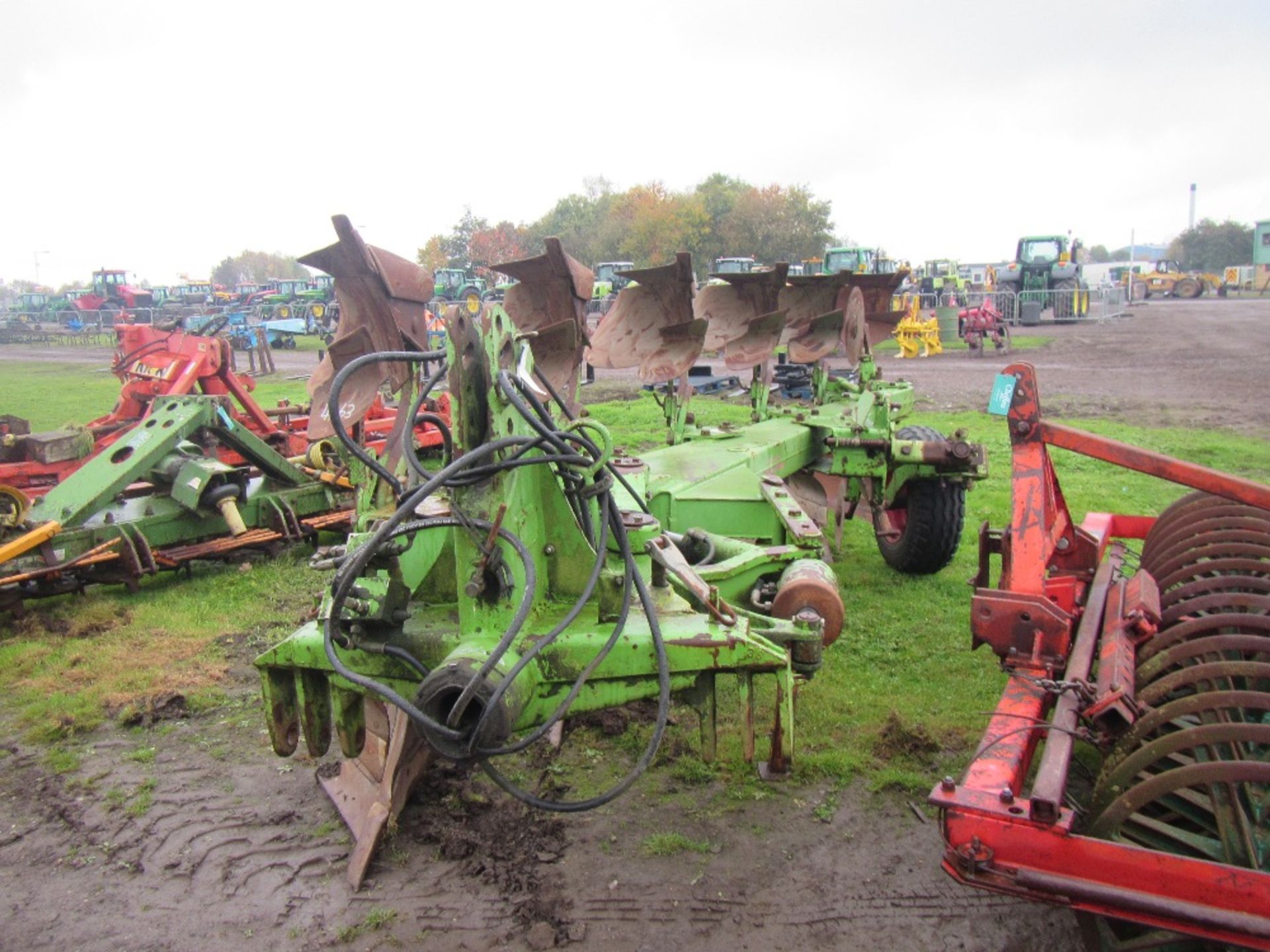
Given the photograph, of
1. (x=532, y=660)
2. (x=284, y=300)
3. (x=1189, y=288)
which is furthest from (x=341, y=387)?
(x=1189, y=288)

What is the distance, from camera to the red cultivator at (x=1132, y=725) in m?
2.27

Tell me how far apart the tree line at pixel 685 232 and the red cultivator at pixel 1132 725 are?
34.5 meters

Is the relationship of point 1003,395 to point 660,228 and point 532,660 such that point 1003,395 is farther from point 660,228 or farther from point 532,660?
point 660,228

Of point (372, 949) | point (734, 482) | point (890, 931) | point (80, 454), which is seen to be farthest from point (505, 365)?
point (80, 454)

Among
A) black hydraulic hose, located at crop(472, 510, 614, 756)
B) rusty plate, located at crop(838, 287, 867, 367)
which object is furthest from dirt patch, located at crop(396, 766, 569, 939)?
rusty plate, located at crop(838, 287, 867, 367)

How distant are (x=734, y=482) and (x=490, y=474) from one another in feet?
8.46

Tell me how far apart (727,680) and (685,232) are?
1420 inches

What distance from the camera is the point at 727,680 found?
15.5 ft

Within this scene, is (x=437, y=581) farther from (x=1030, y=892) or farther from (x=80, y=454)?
(x=80, y=454)

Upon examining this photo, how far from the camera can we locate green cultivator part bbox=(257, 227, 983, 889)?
2.57m

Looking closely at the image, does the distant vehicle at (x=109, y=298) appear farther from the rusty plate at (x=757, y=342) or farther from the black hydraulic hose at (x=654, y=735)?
the black hydraulic hose at (x=654, y=735)

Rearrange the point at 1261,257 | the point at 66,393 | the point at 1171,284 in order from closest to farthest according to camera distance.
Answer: the point at 66,393 < the point at 1171,284 < the point at 1261,257

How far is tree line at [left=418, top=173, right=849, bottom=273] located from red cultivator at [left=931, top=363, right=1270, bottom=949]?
113 feet

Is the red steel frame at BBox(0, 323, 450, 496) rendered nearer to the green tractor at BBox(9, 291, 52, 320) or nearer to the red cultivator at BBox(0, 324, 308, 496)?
the red cultivator at BBox(0, 324, 308, 496)
